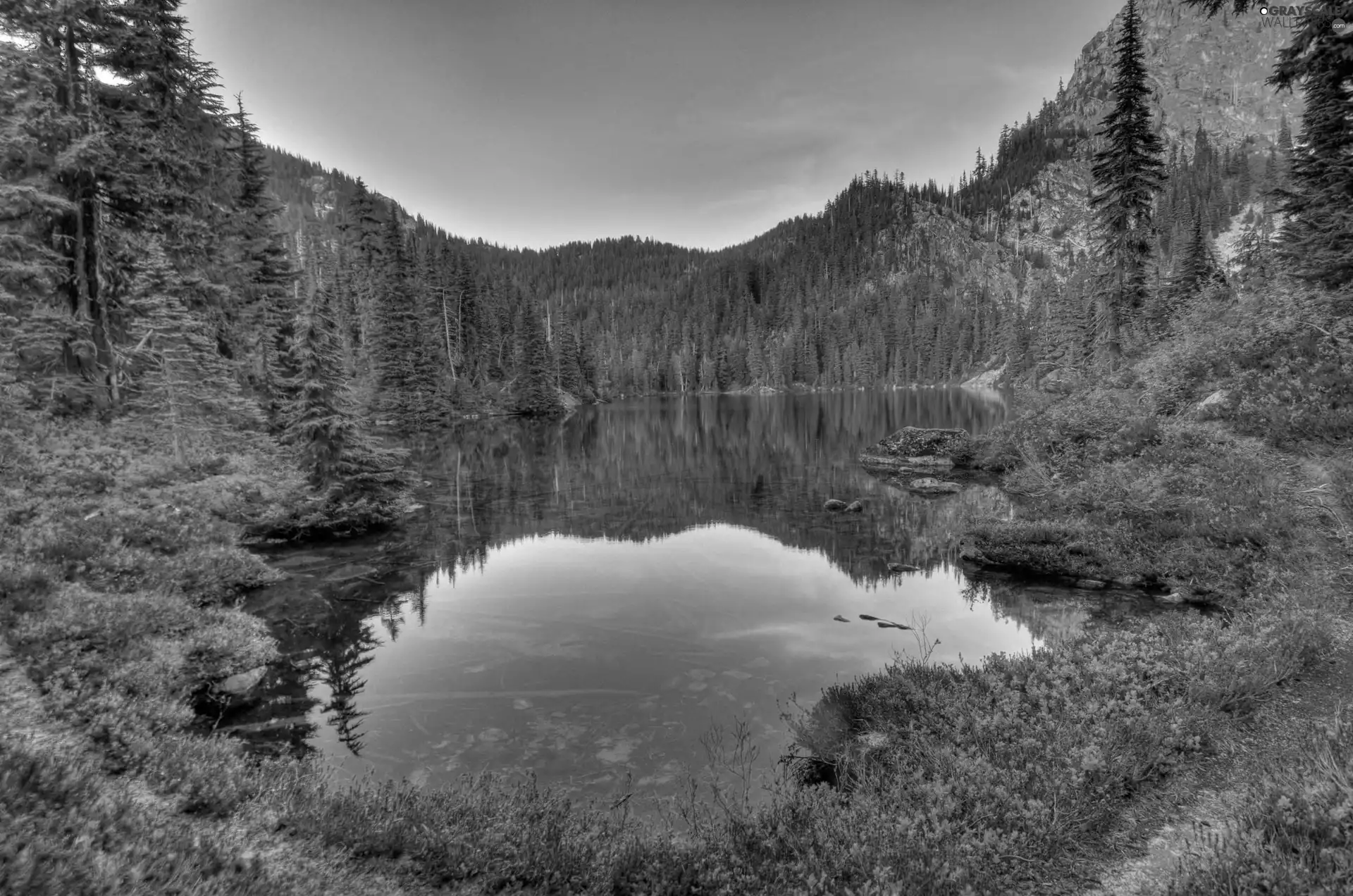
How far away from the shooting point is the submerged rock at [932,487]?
86.4ft

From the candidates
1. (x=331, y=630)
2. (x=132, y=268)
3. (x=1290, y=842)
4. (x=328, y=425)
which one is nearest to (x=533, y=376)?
(x=132, y=268)

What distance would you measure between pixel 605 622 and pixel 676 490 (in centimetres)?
1619

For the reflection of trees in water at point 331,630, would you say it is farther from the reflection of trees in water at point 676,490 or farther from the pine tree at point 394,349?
the pine tree at point 394,349

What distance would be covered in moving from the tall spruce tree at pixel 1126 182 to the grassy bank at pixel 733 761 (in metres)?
18.3

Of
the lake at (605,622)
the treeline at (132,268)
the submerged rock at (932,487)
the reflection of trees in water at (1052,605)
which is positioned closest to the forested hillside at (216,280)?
the treeline at (132,268)

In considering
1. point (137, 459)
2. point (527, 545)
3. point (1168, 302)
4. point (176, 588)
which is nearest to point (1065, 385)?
point (1168, 302)

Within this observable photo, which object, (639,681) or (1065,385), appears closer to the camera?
(639,681)

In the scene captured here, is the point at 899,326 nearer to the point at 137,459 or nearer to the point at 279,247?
the point at 279,247

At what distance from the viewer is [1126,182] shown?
1101 inches

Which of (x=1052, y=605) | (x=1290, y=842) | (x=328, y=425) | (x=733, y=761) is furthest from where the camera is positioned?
(x=328, y=425)

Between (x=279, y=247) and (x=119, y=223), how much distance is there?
9702 mm

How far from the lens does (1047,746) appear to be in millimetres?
6469

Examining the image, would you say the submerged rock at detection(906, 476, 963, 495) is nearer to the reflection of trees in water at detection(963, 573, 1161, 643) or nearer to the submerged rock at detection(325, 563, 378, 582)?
the reflection of trees in water at detection(963, 573, 1161, 643)

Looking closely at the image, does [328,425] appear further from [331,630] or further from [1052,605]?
[1052,605]
